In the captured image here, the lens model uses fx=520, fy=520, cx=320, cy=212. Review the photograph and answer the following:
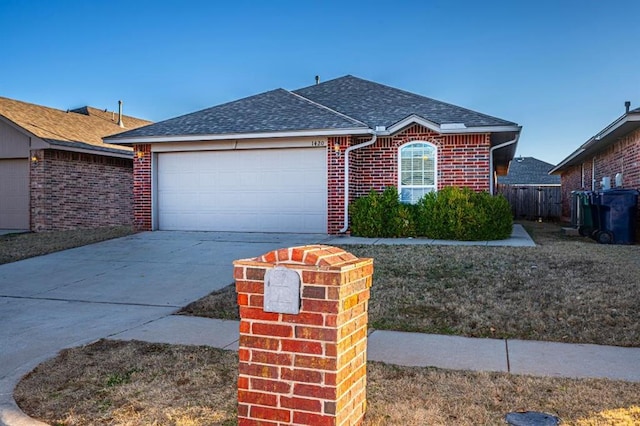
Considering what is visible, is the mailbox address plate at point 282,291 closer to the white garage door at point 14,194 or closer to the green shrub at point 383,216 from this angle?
the green shrub at point 383,216

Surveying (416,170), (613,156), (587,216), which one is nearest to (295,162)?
(416,170)

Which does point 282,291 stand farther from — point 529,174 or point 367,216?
point 529,174

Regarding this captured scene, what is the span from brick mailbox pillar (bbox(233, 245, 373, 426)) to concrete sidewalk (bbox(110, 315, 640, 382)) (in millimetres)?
1997

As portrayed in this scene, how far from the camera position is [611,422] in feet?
11.2

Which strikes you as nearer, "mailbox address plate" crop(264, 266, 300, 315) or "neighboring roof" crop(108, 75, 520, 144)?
"mailbox address plate" crop(264, 266, 300, 315)

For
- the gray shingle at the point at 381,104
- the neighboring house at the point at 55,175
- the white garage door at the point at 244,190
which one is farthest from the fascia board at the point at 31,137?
the gray shingle at the point at 381,104

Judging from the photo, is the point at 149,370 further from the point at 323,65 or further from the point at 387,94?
the point at 323,65

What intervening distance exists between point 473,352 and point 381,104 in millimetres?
13080

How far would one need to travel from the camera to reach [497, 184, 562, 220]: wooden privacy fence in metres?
26.0

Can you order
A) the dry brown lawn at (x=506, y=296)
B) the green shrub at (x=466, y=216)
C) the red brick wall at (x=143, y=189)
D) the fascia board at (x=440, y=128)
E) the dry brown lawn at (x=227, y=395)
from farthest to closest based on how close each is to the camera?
the red brick wall at (x=143, y=189) → the fascia board at (x=440, y=128) → the green shrub at (x=466, y=216) → the dry brown lawn at (x=506, y=296) → the dry brown lawn at (x=227, y=395)

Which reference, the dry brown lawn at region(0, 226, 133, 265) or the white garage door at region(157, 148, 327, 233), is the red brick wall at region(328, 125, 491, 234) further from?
the dry brown lawn at region(0, 226, 133, 265)

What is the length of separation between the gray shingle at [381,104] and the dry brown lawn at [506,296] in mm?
5329

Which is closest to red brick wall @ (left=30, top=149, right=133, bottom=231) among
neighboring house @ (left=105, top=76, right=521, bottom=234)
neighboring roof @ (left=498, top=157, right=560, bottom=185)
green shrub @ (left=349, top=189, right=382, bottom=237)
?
neighboring house @ (left=105, top=76, right=521, bottom=234)

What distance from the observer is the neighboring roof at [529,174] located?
1499 inches
